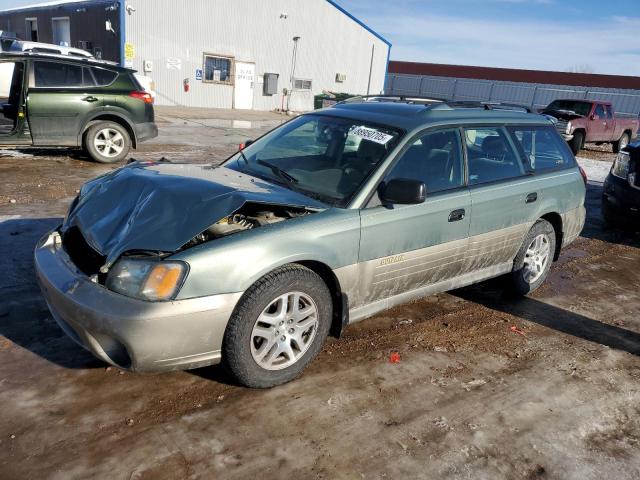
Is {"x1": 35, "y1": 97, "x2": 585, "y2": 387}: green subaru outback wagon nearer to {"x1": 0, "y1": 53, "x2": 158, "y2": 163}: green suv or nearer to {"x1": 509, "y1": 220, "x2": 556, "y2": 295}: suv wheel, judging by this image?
{"x1": 509, "y1": 220, "x2": 556, "y2": 295}: suv wheel

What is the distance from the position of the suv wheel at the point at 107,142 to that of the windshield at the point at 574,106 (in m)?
13.9

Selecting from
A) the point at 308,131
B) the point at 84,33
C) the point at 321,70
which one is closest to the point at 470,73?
the point at 321,70

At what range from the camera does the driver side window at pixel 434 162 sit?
365 cm

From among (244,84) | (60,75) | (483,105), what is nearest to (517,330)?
(483,105)

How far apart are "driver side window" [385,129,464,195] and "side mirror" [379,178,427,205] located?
180 mm

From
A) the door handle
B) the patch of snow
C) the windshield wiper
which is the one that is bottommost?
the patch of snow

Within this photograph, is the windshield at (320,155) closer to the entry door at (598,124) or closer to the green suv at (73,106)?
the green suv at (73,106)

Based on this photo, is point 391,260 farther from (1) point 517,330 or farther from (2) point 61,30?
(2) point 61,30

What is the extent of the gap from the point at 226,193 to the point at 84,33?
23780 mm

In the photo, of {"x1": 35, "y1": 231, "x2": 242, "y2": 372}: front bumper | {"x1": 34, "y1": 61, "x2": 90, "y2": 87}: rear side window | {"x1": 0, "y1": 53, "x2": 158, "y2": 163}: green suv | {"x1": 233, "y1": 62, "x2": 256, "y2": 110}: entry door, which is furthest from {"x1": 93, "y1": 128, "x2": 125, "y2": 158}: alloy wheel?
{"x1": 233, "y1": 62, "x2": 256, "y2": 110}: entry door

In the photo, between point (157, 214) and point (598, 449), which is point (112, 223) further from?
point (598, 449)

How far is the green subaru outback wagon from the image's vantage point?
2746 millimetres

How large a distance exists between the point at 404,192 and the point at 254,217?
0.96 metres

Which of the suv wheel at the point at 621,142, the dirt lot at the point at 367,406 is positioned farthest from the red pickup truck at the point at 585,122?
the dirt lot at the point at 367,406
